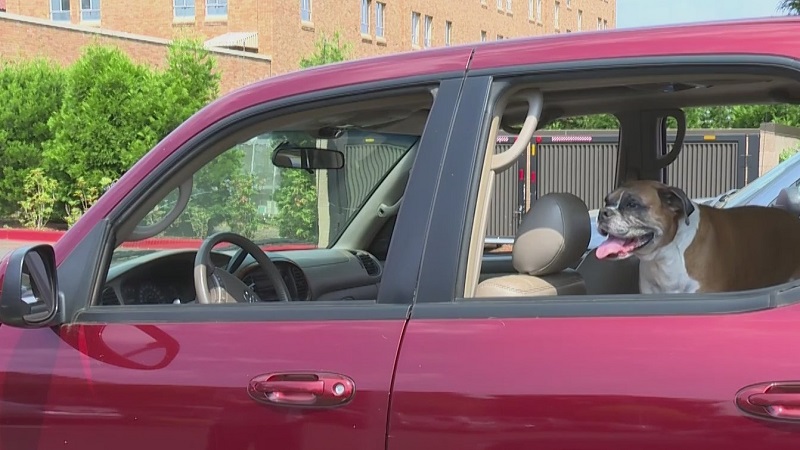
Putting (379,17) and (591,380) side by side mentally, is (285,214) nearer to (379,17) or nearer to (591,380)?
(591,380)

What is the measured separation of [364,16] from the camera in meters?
36.9

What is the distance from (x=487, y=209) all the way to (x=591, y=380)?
0.54 metres

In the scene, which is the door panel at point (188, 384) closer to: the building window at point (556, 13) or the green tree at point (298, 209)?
the green tree at point (298, 209)

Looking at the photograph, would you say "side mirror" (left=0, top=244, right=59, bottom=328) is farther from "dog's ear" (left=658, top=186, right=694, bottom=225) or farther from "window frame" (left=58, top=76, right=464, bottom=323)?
"dog's ear" (left=658, top=186, right=694, bottom=225)

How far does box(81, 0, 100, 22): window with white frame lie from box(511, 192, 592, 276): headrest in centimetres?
3600

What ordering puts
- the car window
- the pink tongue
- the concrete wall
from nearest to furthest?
the car window, the pink tongue, the concrete wall

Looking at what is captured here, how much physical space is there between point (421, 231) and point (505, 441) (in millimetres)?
521

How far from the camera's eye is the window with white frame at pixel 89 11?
113 feet

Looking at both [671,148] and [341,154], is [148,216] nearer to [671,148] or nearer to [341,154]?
[341,154]

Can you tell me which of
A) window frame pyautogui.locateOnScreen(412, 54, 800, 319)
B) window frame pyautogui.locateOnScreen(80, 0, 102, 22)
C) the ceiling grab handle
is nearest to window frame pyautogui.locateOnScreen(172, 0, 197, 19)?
window frame pyautogui.locateOnScreen(80, 0, 102, 22)

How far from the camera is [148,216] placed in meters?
2.33

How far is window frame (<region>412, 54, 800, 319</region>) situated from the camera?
5.39 feet

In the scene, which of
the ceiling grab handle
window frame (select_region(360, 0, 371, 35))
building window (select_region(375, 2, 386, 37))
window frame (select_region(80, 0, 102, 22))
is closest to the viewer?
the ceiling grab handle

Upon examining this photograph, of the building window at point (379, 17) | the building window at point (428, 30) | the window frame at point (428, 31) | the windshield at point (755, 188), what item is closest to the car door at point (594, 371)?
the windshield at point (755, 188)
